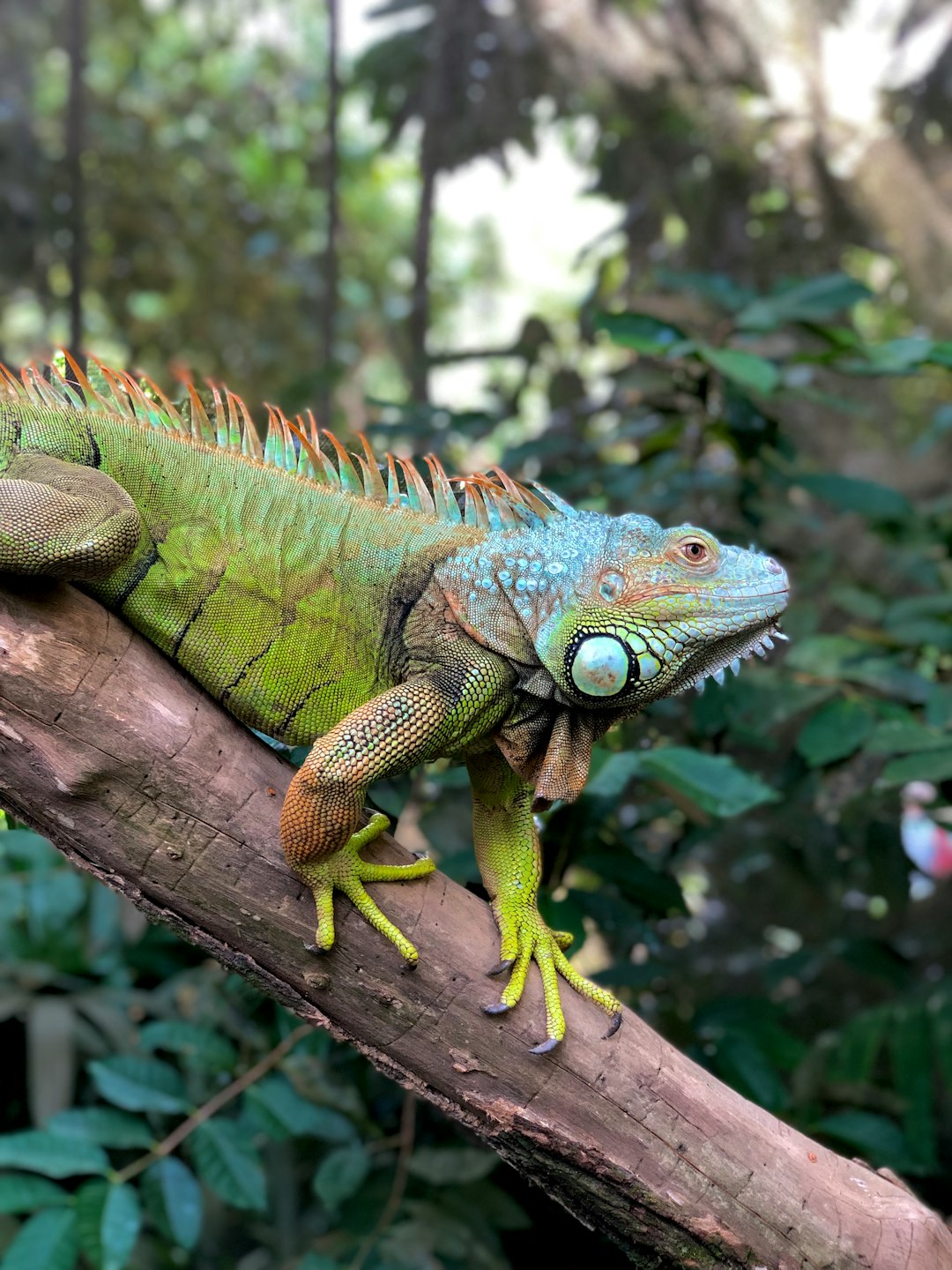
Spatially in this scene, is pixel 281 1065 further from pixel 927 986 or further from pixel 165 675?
pixel 927 986

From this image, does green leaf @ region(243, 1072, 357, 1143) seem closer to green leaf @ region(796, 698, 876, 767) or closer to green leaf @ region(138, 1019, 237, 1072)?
green leaf @ region(138, 1019, 237, 1072)

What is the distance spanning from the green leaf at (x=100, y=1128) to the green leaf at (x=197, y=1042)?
23 cm

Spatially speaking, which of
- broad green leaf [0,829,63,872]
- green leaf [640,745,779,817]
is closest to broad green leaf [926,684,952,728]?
green leaf [640,745,779,817]

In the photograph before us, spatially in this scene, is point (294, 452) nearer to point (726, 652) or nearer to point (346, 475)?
point (346, 475)

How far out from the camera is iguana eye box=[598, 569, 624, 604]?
238 centimetres

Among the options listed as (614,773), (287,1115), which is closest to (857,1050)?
(614,773)

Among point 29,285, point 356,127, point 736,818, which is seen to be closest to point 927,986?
point 736,818

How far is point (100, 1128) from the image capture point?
296cm

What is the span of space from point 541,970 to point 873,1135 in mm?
1881

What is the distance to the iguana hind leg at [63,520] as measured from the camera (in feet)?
6.97

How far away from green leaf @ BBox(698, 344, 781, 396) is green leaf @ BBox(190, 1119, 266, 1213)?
270cm

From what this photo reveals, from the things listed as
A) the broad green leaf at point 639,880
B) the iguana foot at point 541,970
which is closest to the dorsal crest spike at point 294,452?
the iguana foot at point 541,970

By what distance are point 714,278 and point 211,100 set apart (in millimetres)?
5706

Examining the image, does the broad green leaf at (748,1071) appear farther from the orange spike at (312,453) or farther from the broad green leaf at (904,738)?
the orange spike at (312,453)
